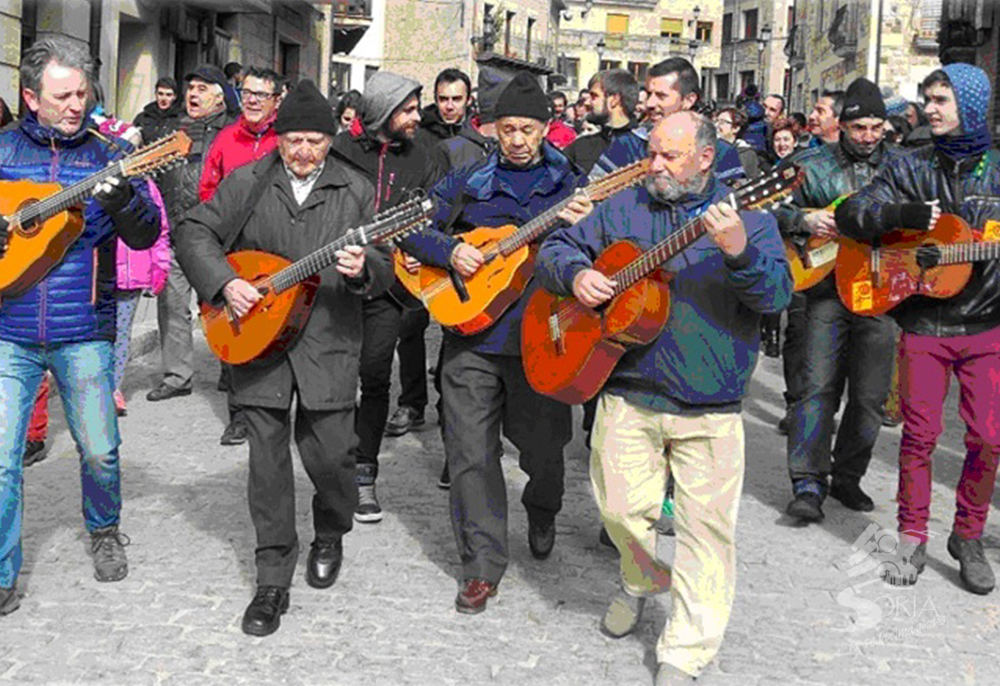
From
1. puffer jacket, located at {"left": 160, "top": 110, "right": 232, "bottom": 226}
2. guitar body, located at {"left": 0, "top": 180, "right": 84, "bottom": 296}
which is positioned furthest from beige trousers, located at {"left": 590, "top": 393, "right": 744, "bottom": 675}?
puffer jacket, located at {"left": 160, "top": 110, "right": 232, "bottom": 226}

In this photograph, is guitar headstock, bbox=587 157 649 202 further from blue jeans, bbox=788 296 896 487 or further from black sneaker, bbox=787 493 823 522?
black sneaker, bbox=787 493 823 522

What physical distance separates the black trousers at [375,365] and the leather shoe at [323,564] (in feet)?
4.18

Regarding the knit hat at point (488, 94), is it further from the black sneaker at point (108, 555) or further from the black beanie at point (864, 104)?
the black sneaker at point (108, 555)

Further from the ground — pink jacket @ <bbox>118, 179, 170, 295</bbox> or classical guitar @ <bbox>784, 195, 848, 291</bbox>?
classical guitar @ <bbox>784, 195, 848, 291</bbox>

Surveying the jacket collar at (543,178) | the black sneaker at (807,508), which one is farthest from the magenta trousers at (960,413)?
the jacket collar at (543,178)

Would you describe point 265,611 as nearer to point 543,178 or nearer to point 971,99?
point 543,178

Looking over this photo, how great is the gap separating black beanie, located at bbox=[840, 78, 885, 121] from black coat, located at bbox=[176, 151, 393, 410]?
9.15ft

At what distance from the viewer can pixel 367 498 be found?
267 inches

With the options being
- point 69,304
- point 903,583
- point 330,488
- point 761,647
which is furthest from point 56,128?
point 903,583

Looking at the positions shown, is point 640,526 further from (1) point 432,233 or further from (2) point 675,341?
(1) point 432,233

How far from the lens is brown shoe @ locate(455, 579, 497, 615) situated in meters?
5.39

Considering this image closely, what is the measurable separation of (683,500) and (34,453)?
169 inches

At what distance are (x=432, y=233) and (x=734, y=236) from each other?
1.74m

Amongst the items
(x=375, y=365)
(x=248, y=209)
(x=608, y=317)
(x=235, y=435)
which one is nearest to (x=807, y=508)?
(x=375, y=365)
